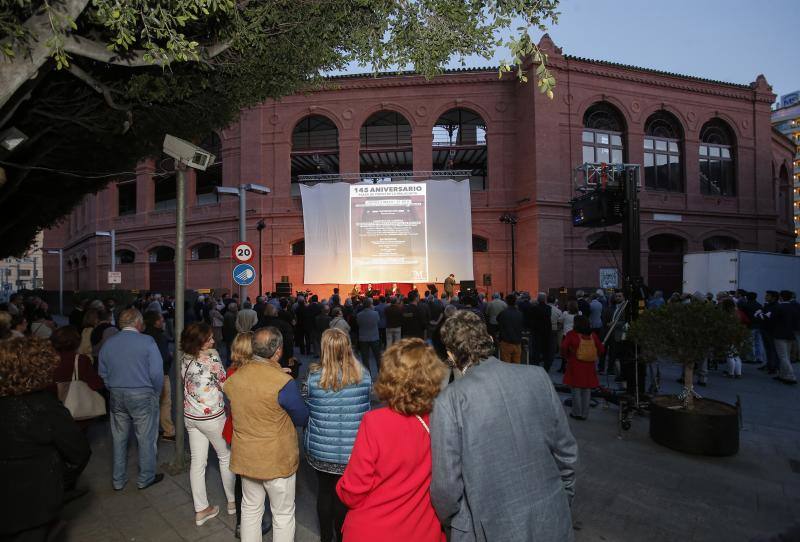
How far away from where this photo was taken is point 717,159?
891 inches

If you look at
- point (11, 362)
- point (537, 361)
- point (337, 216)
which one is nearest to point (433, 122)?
point (337, 216)

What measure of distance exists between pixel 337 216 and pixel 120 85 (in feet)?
45.6

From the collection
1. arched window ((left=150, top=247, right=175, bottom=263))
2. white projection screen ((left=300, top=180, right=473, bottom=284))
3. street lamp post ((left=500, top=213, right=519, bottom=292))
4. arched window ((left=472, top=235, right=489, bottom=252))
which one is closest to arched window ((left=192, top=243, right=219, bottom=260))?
arched window ((left=150, top=247, right=175, bottom=263))

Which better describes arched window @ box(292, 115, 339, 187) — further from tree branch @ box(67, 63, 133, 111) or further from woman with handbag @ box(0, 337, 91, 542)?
woman with handbag @ box(0, 337, 91, 542)

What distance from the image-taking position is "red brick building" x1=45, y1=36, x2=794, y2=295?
1967cm

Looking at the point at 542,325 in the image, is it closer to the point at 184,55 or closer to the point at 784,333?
the point at 784,333

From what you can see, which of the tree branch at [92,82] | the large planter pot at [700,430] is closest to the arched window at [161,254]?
the tree branch at [92,82]

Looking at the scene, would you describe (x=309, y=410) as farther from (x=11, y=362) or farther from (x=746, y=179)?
(x=746, y=179)

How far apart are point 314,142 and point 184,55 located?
21.0 meters

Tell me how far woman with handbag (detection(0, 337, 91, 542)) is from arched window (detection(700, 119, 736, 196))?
27.2 metres

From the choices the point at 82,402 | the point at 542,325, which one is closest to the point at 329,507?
the point at 82,402

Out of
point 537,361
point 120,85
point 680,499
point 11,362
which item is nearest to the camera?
point 11,362

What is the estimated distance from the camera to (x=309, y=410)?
279 cm

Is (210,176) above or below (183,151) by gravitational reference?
above
